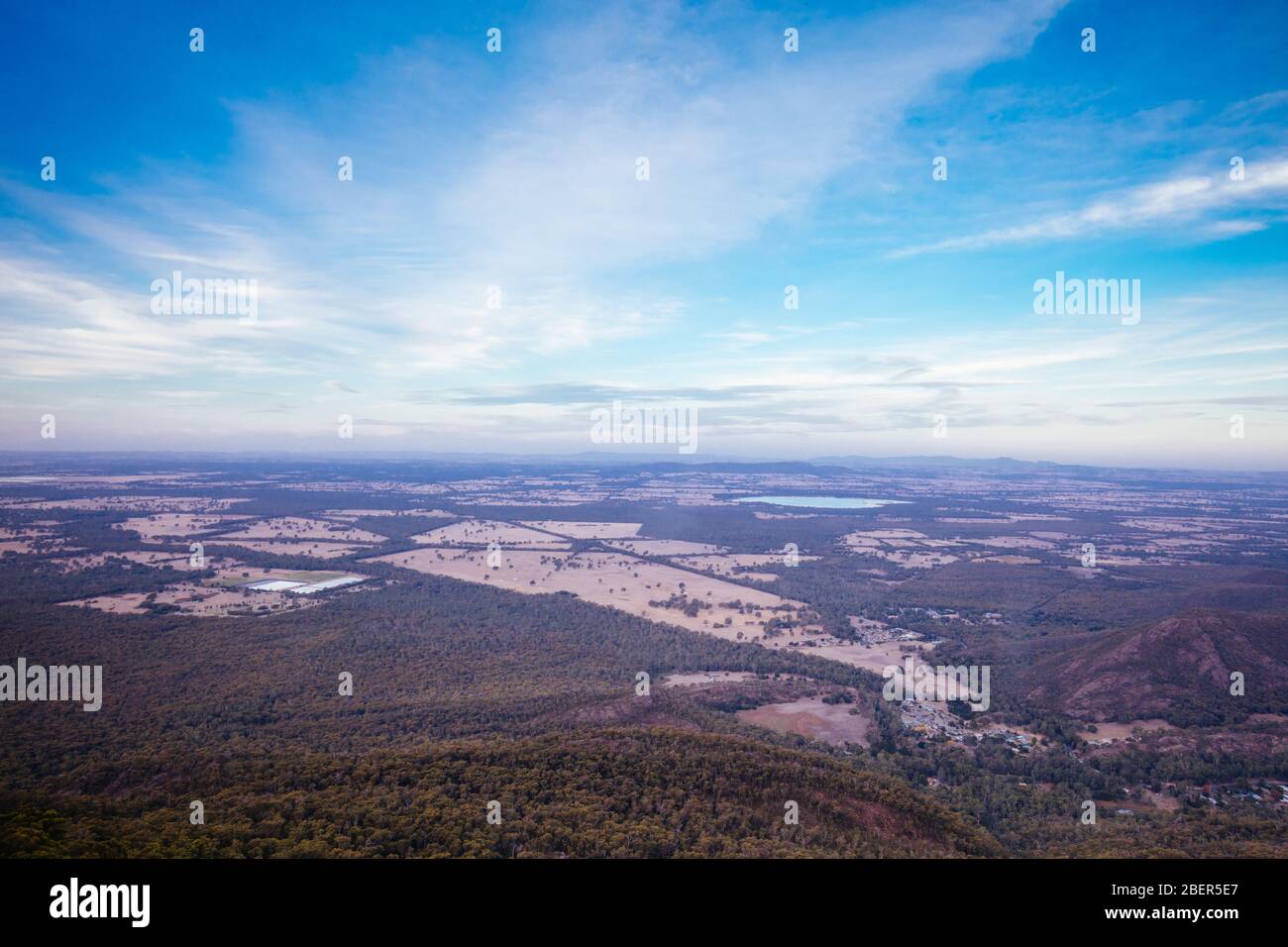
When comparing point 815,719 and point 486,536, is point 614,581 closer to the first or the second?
point 486,536

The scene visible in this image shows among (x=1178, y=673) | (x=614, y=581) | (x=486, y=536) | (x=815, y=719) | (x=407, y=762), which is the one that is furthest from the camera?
(x=486, y=536)

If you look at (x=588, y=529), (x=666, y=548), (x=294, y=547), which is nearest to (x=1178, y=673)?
(x=666, y=548)

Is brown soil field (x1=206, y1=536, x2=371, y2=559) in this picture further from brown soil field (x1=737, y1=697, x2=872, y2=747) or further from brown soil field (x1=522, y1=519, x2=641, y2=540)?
brown soil field (x1=737, y1=697, x2=872, y2=747)

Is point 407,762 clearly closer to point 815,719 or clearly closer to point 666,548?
point 815,719

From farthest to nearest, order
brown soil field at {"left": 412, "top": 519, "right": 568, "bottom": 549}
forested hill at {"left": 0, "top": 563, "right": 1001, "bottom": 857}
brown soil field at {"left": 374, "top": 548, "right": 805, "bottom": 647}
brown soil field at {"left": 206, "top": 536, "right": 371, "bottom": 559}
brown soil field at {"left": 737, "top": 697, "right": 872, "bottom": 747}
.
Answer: brown soil field at {"left": 412, "top": 519, "right": 568, "bottom": 549}, brown soil field at {"left": 206, "top": 536, "right": 371, "bottom": 559}, brown soil field at {"left": 374, "top": 548, "right": 805, "bottom": 647}, brown soil field at {"left": 737, "top": 697, "right": 872, "bottom": 747}, forested hill at {"left": 0, "top": 563, "right": 1001, "bottom": 857}

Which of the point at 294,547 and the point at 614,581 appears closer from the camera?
the point at 614,581

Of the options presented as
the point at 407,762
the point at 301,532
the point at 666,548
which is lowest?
the point at 666,548

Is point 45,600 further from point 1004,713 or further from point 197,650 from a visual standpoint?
point 1004,713

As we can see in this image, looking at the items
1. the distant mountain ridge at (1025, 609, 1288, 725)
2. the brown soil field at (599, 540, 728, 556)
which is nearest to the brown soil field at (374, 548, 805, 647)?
the brown soil field at (599, 540, 728, 556)

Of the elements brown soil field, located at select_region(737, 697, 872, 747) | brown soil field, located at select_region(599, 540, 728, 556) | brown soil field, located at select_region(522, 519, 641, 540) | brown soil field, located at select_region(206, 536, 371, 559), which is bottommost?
brown soil field, located at select_region(737, 697, 872, 747)

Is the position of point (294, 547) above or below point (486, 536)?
above

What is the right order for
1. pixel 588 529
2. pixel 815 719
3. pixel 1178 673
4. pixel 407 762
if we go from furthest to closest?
pixel 588 529
pixel 1178 673
pixel 815 719
pixel 407 762
